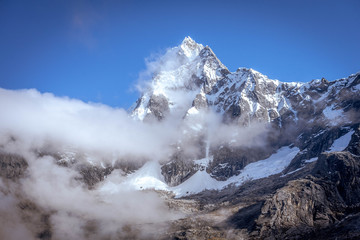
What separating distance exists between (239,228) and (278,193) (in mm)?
33363

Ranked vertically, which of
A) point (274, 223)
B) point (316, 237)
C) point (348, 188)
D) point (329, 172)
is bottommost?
point (316, 237)

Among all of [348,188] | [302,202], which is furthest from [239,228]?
[348,188]

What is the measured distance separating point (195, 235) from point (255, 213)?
41236mm

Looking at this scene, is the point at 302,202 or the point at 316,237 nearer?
the point at 316,237

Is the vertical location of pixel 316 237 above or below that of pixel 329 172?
below

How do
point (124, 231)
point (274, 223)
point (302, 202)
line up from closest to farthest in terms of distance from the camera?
1. point (274, 223)
2. point (302, 202)
3. point (124, 231)

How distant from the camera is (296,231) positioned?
492 ft

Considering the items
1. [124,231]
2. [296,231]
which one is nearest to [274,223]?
[296,231]

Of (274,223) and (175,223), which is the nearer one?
(274,223)

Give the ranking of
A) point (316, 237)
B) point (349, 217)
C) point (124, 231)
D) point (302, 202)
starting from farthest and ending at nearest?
1. point (124, 231)
2. point (302, 202)
3. point (349, 217)
4. point (316, 237)

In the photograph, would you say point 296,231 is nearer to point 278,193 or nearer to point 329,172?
point 278,193

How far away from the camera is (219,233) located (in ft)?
548

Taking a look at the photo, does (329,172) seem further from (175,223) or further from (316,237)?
(175,223)

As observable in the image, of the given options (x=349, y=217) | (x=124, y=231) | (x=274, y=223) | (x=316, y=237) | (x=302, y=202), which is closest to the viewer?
(x=316, y=237)
